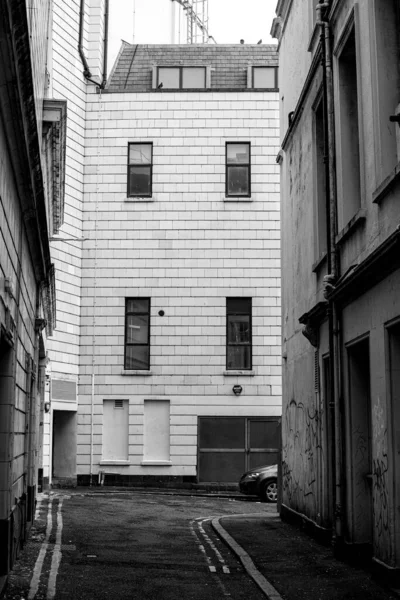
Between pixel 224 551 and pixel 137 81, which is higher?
pixel 137 81

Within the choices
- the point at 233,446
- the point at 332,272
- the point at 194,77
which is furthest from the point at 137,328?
the point at 332,272

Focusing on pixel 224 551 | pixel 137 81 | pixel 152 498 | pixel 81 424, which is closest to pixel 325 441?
pixel 224 551

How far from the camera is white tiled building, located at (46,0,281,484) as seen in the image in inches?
1156

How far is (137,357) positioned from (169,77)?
1009 cm

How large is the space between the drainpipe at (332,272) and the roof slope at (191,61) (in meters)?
18.1

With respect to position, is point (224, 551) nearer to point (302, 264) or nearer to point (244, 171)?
point (302, 264)

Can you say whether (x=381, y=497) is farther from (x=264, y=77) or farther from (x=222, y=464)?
(x=264, y=77)

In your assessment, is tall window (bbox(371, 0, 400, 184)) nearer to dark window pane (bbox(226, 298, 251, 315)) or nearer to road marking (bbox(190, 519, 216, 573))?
road marking (bbox(190, 519, 216, 573))

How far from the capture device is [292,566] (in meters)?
11.5

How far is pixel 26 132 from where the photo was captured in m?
9.34

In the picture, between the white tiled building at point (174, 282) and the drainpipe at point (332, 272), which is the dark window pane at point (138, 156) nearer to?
the white tiled building at point (174, 282)

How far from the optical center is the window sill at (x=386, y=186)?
9812mm

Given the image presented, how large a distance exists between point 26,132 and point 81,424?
20995 millimetres

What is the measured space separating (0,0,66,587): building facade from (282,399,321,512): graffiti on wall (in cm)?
471
